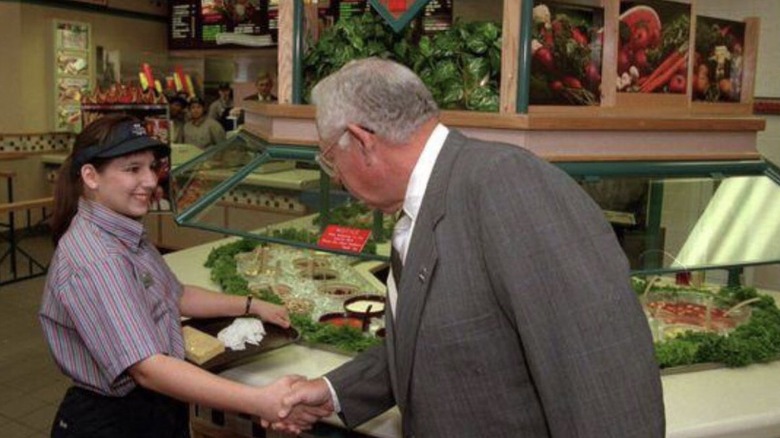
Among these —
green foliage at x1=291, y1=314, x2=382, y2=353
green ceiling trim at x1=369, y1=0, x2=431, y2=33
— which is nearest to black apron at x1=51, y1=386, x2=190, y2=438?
green foliage at x1=291, y1=314, x2=382, y2=353

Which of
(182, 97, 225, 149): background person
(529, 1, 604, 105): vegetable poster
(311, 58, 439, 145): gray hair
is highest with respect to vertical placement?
(529, 1, 604, 105): vegetable poster

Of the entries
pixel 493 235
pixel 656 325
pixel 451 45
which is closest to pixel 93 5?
pixel 451 45

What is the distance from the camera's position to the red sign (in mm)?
2494

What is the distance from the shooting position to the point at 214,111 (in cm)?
1030

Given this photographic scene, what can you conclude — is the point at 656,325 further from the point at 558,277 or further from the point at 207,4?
the point at 207,4

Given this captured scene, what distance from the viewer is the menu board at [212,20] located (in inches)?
391

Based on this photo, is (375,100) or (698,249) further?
(698,249)

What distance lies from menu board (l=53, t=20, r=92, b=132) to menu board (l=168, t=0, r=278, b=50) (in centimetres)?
140

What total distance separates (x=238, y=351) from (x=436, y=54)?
129 centimetres

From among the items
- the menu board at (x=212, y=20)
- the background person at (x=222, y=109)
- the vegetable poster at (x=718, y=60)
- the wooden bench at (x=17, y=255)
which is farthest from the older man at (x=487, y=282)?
the background person at (x=222, y=109)

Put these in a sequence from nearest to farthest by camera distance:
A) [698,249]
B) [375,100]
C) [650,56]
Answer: [375,100] → [698,249] → [650,56]

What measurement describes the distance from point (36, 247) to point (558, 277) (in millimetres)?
8819

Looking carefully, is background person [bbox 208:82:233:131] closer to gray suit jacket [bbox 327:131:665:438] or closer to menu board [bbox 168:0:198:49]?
menu board [bbox 168:0:198:49]

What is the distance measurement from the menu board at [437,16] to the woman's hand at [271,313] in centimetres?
126
